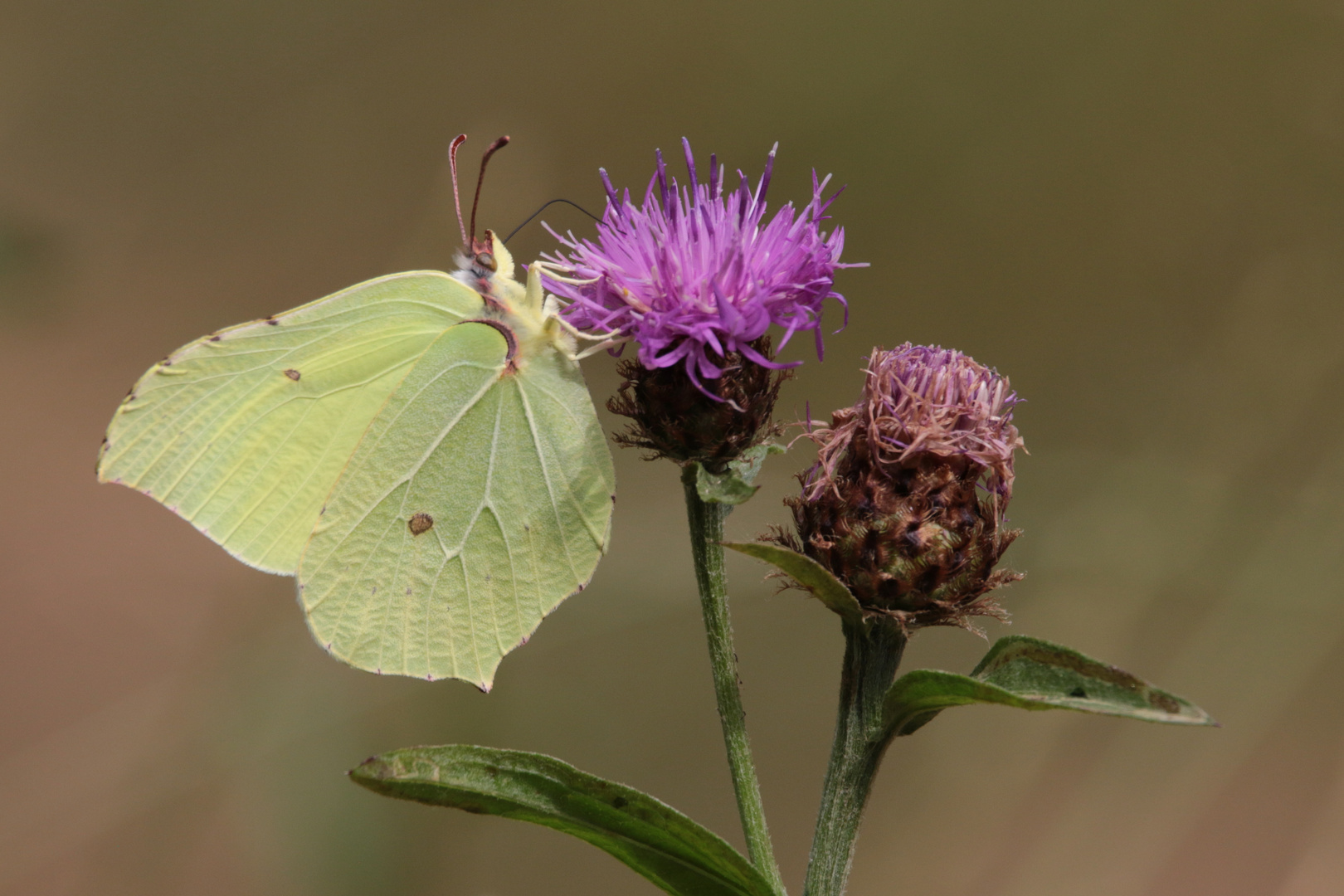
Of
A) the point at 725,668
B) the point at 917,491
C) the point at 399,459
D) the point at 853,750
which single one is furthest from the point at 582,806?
the point at 399,459

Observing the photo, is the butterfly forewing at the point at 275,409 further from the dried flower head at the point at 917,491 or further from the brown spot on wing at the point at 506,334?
the dried flower head at the point at 917,491

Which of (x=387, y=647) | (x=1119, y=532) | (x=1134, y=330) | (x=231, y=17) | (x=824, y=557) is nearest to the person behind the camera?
(x=824, y=557)

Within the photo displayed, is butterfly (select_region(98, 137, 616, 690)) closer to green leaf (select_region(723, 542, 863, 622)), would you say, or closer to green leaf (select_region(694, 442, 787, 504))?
green leaf (select_region(694, 442, 787, 504))

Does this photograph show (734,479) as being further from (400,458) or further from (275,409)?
(275,409)

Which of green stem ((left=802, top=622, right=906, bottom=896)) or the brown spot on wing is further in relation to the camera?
the brown spot on wing

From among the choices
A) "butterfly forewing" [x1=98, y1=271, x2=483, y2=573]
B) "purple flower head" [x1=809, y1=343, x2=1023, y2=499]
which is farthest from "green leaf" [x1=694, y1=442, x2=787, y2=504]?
"butterfly forewing" [x1=98, y1=271, x2=483, y2=573]

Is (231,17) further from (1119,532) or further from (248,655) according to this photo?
(1119,532)

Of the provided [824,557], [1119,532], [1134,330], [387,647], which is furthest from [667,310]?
[1134,330]
